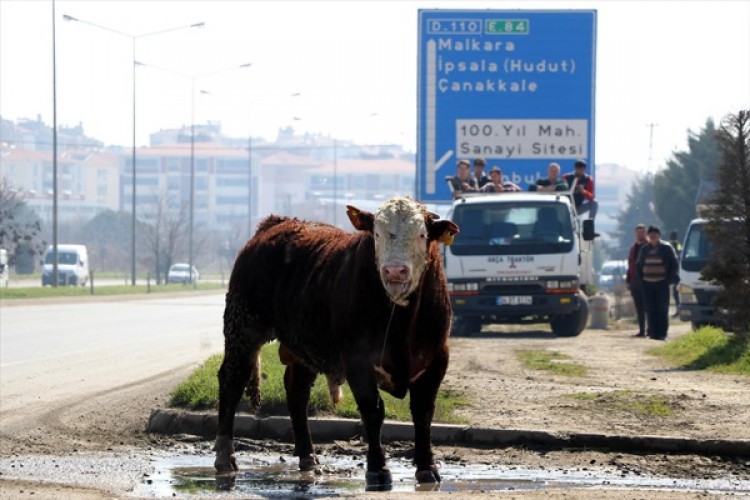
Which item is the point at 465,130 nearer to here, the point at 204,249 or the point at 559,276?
the point at 559,276

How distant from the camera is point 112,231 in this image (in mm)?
142125

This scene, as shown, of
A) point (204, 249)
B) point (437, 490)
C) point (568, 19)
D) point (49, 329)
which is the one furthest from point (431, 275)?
point (204, 249)

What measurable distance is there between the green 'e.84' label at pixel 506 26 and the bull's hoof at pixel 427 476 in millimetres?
22948

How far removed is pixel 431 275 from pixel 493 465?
1449mm

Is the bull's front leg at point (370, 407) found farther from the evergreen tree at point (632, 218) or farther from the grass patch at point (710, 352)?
the evergreen tree at point (632, 218)

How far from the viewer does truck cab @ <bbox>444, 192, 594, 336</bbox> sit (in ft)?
87.5

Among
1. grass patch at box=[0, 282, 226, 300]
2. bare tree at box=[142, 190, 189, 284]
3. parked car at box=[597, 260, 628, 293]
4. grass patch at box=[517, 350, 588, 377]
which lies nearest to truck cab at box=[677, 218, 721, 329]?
grass patch at box=[517, 350, 588, 377]

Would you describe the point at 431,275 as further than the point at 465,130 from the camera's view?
No

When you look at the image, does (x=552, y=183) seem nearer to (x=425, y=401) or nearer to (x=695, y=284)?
(x=695, y=284)

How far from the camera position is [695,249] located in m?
29.7

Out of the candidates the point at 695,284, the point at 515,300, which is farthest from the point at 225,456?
the point at 695,284

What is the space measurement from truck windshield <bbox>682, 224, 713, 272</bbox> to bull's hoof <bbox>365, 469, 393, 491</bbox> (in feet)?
67.3

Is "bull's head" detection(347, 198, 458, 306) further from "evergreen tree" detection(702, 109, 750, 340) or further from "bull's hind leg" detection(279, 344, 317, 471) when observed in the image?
"evergreen tree" detection(702, 109, 750, 340)

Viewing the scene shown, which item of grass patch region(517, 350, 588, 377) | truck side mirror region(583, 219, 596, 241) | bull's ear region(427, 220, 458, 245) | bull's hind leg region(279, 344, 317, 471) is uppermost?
bull's ear region(427, 220, 458, 245)
